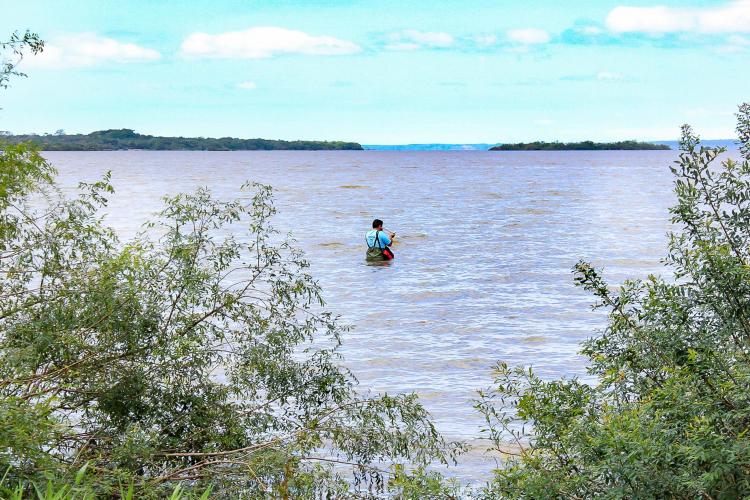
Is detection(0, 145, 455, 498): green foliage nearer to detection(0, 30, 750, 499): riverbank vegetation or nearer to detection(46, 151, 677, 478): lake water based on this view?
detection(0, 30, 750, 499): riverbank vegetation

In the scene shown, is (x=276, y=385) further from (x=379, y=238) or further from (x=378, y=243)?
(x=378, y=243)

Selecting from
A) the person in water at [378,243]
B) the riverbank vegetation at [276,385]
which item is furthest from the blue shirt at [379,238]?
the riverbank vegetation at [276,385]

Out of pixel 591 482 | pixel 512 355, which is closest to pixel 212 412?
pixel 591 482

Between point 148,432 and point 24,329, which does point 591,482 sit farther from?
point 24,329

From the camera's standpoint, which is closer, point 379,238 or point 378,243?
point 379,238

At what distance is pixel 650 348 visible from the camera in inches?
281

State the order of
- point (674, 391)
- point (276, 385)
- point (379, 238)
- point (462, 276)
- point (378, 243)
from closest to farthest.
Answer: point (674, 391) → point (276, 385) → point (462, 276) → point (379, 238) → point (378, 243)

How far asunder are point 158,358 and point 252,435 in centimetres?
156

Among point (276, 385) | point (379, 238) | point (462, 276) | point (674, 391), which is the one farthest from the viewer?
point (379, 238)

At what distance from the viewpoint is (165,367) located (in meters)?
10.5

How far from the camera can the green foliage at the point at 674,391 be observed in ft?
19.4

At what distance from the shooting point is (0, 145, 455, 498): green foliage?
9086 mm

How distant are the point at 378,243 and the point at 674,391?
30.8 metres

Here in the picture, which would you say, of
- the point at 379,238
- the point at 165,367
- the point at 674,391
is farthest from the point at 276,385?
the point at 379,238
